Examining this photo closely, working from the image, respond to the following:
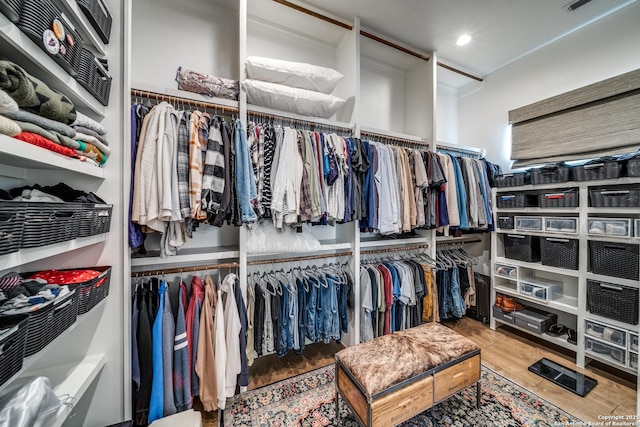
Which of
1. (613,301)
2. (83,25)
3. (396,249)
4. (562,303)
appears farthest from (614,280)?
(83,25)

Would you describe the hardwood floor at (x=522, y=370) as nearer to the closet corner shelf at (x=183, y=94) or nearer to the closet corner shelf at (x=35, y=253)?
the closet corner shelf at (x=35, y=253)

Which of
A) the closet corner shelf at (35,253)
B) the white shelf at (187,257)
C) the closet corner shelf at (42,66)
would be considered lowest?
the white shelf at (187,257)

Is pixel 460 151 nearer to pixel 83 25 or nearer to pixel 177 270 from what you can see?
pixel 177 270

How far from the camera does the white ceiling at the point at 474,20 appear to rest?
74.7 inches

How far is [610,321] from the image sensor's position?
5.82 ft

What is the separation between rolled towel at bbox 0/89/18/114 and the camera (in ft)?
1.86

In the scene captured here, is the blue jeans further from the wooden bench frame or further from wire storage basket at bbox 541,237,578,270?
wire storage basket at bbox 541,237,578,270

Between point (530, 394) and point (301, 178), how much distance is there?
218cm

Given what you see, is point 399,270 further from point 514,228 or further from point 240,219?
point 240,219

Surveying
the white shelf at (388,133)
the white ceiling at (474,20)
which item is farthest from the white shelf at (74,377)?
the white ceiling at (474,20)

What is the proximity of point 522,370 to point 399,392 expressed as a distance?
1402mm

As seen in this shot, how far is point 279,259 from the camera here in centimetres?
192

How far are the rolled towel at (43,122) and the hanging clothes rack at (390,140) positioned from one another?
6.25 feet

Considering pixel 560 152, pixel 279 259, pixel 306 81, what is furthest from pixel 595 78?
pixel 279 259
